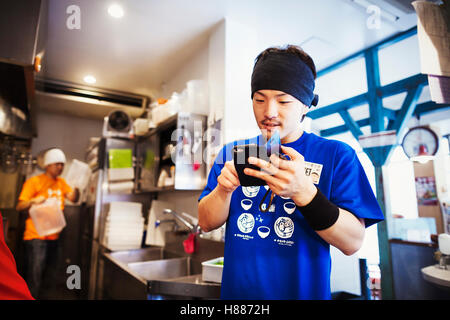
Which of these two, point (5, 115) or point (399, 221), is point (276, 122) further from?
point (5, 115)

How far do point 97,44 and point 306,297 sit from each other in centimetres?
149

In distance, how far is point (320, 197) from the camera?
2.13ft

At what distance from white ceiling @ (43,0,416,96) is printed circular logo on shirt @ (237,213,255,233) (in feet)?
2.18

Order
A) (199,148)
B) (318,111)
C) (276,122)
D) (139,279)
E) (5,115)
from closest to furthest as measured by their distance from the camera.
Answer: (276,122) < (318,111) < (139,279) < (5,115) < (199,148)

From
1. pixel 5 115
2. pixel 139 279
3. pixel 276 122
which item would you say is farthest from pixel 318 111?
pixel 5 115

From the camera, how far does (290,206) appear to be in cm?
80

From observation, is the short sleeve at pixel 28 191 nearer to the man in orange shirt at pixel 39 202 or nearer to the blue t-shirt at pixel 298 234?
the man in orange shirt at pixel 39 202

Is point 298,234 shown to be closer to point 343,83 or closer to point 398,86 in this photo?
point 343,83

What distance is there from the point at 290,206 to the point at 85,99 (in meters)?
2.06

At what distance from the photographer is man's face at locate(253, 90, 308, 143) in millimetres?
772

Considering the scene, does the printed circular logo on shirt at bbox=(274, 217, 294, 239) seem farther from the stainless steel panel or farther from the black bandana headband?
the stainless steel panel

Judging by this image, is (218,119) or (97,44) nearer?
(97,44)

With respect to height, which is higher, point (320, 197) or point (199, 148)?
point (199, 148)

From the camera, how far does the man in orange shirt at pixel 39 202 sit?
2.61 metres
